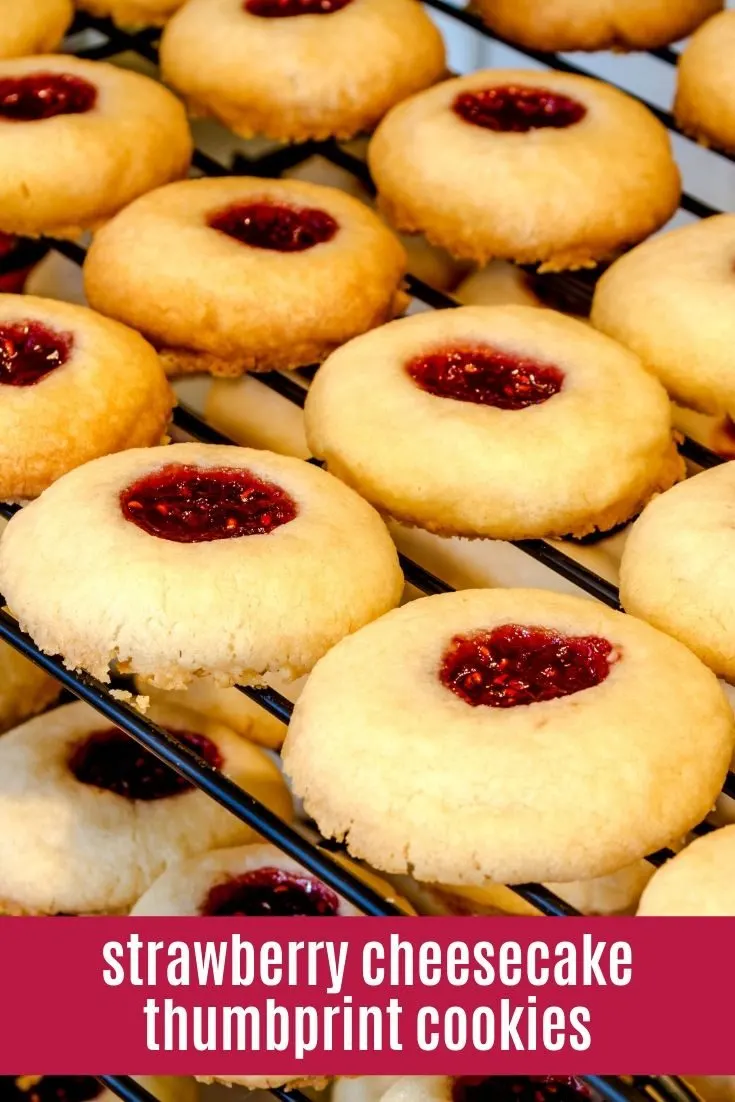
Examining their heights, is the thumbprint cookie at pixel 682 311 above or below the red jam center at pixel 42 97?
below

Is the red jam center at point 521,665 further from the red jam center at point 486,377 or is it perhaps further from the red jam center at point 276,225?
the red jam center at point 276,225

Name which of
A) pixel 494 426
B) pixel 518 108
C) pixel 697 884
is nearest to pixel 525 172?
pixel 518 108

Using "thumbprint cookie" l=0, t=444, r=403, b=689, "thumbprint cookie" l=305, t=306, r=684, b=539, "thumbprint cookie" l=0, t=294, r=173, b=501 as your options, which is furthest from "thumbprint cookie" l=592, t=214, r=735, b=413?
"thumbprint cookie" l=0, t=294, r=173, b=501

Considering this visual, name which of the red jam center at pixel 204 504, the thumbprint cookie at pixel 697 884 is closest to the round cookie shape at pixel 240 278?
the red jam center at pixel 204 504

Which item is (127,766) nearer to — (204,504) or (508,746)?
(204,504)

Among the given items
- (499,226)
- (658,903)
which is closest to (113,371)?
(499,226)
